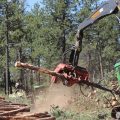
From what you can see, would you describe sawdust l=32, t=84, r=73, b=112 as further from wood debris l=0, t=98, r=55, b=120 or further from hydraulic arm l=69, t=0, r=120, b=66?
wood debris l=0, t=98, r=55, b=120

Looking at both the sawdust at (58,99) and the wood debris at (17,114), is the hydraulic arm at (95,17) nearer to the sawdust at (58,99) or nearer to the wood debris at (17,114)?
the wood debris at (17,114)

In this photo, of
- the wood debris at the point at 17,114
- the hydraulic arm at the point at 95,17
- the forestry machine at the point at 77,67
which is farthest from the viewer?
the hydraulic arm at the point at 95,17

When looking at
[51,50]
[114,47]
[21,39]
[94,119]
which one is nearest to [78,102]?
[94,119]

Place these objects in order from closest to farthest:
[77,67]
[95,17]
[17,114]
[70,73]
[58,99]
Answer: [17,114] → [70,73] → [77,67] → [95,17] → [58,99]

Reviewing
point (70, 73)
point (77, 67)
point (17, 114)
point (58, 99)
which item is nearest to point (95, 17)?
point (77, 67)

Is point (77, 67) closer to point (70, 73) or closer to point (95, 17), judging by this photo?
point (70, 73)

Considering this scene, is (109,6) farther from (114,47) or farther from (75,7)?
(114,47)

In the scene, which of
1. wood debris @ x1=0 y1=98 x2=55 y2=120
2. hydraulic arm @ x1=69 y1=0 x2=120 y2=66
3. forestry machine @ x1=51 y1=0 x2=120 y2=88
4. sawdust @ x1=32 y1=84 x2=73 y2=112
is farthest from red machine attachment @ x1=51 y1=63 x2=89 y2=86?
sawdust @ x1=32 y1=84 x2=73 y2=112

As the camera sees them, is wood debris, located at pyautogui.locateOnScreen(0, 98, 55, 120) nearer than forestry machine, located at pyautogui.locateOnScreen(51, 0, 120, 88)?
Yes

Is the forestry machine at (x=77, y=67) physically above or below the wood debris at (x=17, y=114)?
above

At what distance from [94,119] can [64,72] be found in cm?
353

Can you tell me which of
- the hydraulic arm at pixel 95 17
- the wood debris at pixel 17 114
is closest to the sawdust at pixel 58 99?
the hydraulic arm at pixel 95 17

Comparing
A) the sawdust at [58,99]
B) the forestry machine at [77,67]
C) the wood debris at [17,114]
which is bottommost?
the wood debris at [17,114]

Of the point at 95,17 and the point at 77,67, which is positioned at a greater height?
the point at 95,17
